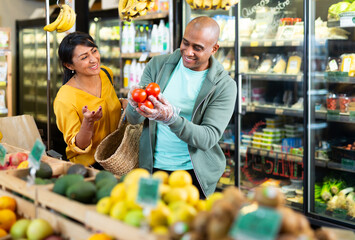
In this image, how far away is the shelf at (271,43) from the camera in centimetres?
357

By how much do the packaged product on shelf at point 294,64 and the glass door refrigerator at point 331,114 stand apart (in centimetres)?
27

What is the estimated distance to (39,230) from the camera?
1428 millimetres

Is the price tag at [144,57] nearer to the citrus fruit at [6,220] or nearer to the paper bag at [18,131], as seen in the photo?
the paper bag at [18,131]

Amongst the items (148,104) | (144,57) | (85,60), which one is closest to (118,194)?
(148,104)

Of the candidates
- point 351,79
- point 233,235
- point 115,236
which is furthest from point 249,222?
point 351,79

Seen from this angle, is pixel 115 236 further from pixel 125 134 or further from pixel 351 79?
pixel 351 79

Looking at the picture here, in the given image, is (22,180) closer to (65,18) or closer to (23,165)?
(23,165)

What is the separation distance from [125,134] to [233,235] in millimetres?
1457

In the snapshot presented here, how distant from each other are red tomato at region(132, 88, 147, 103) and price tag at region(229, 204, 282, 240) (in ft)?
3.68

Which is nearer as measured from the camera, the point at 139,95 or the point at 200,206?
the point at 200,206

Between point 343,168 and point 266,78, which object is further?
point 266,78

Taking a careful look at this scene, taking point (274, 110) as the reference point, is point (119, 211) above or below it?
below

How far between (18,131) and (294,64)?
2433mm

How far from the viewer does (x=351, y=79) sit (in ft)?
10.8
